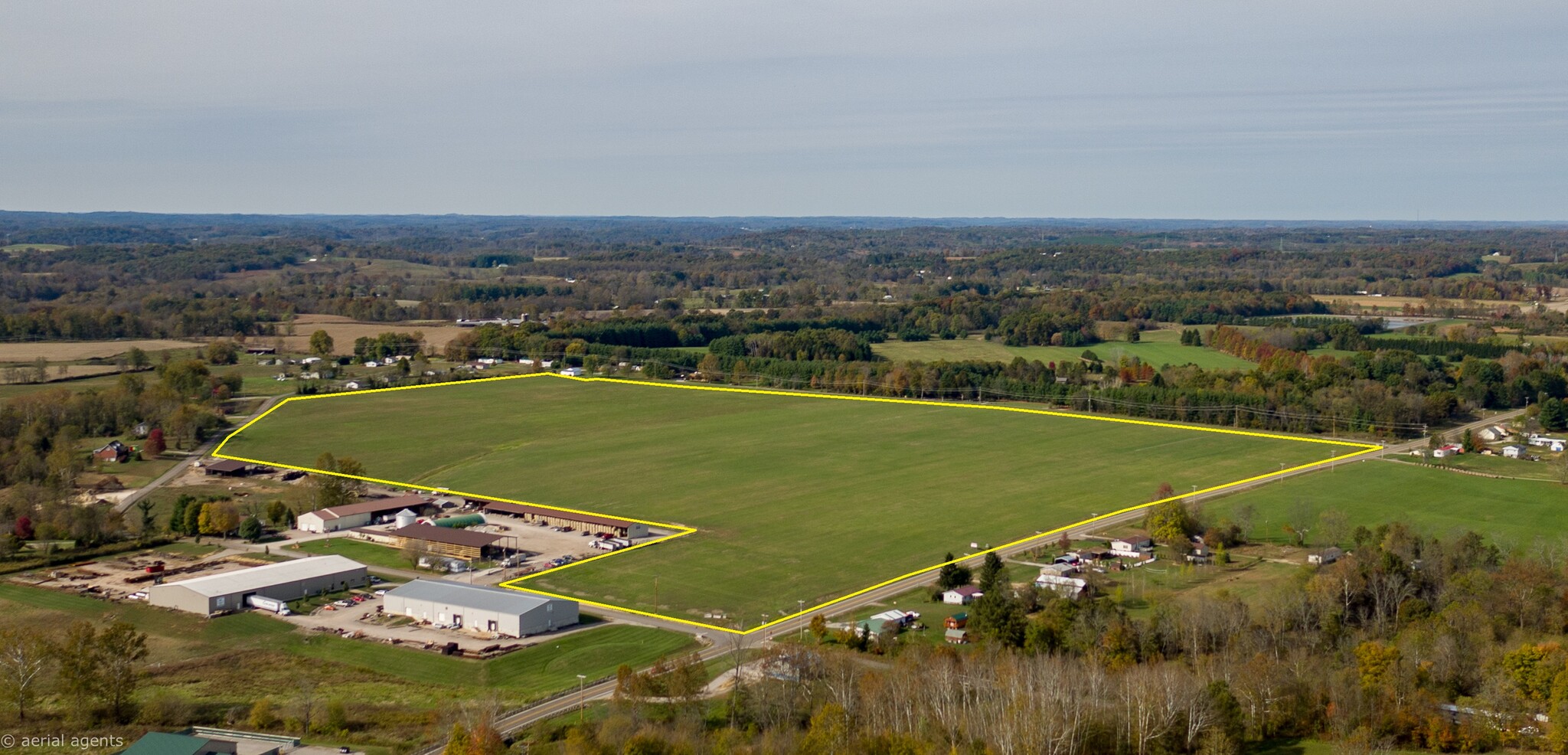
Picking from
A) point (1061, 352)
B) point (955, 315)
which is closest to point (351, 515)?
point (1061, 352)

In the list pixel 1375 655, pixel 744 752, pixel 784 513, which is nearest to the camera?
pixel 744 752

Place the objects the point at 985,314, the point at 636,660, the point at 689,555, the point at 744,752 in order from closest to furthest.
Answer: the point at 744,752 < the point at 636,660 < the point at 689,555 < the point at 985,314

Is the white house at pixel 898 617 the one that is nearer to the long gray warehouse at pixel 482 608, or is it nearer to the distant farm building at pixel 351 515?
the long gray warehouse at pixel 482 608

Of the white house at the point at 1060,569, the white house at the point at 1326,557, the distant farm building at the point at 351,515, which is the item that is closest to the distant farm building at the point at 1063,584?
the white house at the point at 1060,569

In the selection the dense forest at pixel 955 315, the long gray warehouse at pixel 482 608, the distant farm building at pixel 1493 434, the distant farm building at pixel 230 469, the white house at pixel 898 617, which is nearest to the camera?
the long gray warehouse at pixel 482 608

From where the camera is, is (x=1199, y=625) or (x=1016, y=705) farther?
(x=1199, y=625)

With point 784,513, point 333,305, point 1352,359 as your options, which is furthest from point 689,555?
point 333,305

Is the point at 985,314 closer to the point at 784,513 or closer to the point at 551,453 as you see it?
the point at 551,453
